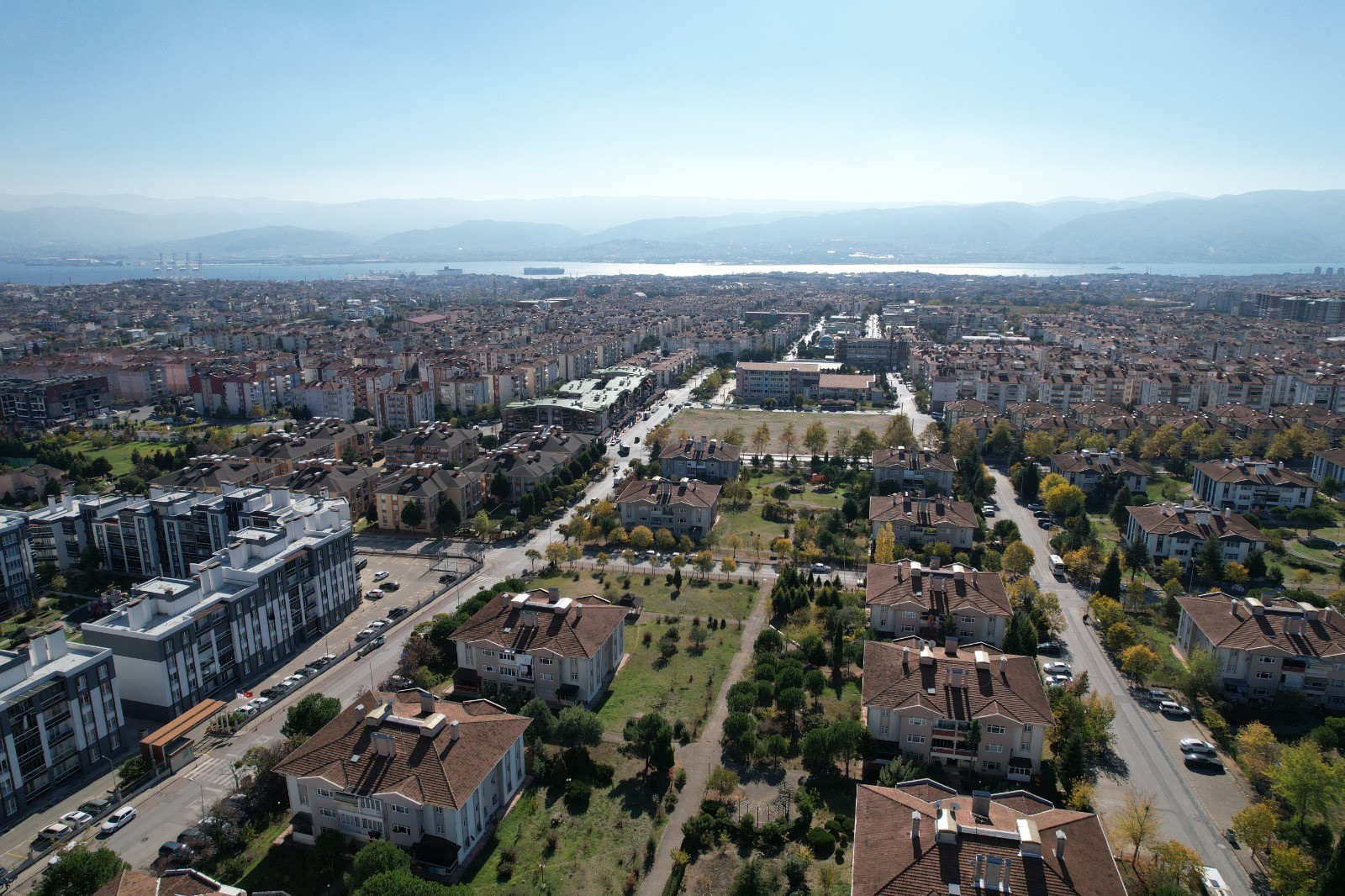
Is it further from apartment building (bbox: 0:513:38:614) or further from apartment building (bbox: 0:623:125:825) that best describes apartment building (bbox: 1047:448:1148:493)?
apartment building (bbox: 0:513:38:614)

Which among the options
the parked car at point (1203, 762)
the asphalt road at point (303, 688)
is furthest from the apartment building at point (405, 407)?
the parked car at point (1203, 762)

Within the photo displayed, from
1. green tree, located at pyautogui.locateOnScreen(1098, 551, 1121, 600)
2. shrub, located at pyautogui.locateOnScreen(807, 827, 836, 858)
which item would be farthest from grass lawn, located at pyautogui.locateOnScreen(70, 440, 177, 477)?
green tree, located at pyautogui.locateOnScreen(1098, 551, 1121, 600)

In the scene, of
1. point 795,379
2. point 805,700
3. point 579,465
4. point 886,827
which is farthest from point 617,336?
point 886,827

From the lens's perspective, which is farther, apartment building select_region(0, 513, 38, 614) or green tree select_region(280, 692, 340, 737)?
apartment building select_region(0, 513, 38, 614)

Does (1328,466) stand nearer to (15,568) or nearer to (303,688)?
(303,688)

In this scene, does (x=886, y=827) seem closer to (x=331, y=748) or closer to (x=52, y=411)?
(x=331, y=748)

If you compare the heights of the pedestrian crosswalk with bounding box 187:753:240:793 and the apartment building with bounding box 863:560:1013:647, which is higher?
the apartment building with bounding box 863:560:1013:647

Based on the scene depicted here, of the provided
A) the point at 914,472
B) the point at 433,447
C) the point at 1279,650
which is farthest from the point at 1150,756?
the point at 433,447
